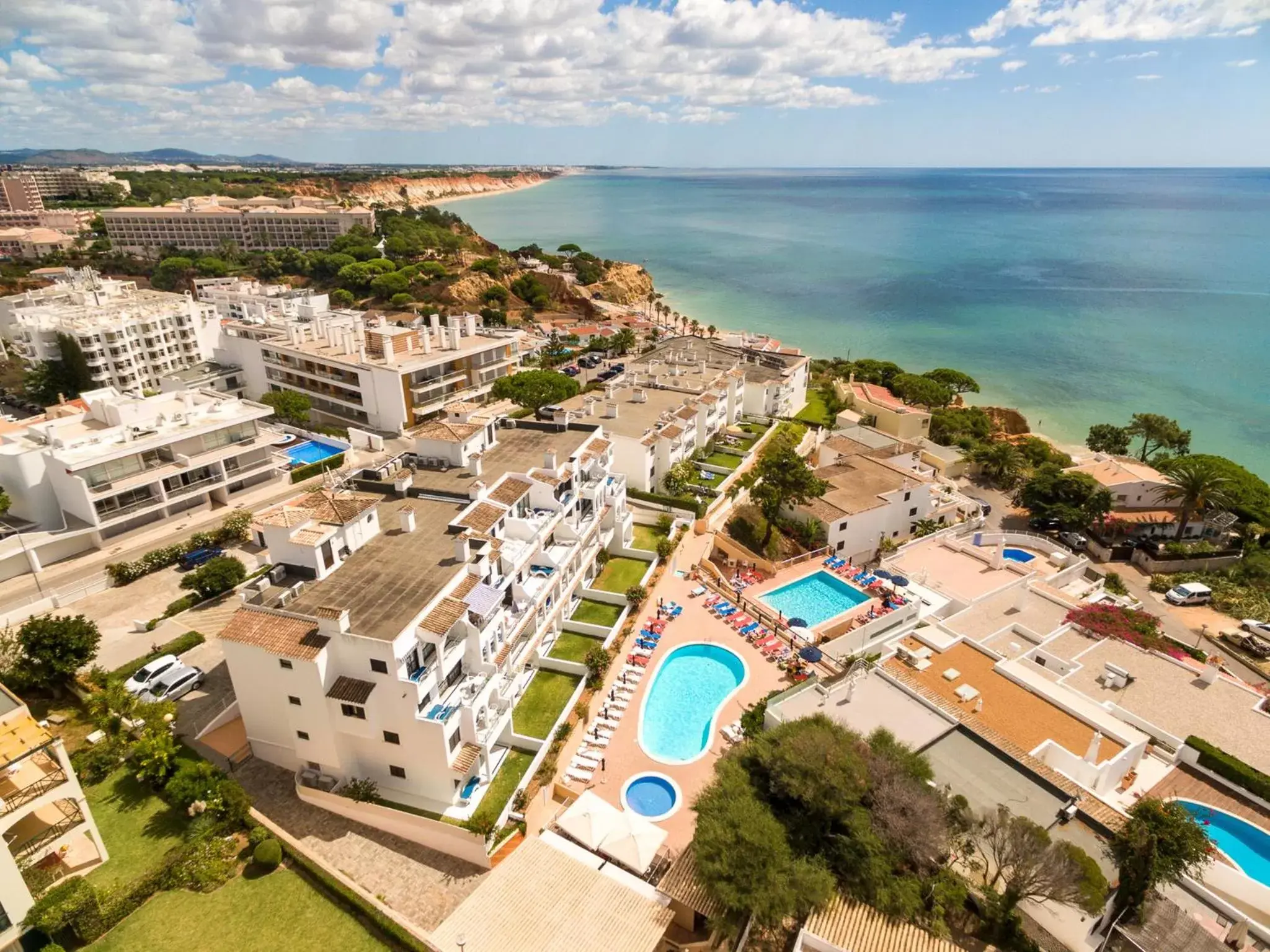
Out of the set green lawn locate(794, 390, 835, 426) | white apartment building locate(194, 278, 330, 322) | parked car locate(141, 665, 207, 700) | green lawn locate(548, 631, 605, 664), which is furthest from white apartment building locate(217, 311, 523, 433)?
parked car locate(141, 665, 207, 700)

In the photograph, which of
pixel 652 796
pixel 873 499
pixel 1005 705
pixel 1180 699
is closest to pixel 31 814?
pixel 652 796

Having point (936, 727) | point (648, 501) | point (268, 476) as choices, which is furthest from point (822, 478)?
point (268, 476)

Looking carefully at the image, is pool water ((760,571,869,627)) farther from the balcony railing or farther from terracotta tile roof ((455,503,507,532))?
the balcony railing

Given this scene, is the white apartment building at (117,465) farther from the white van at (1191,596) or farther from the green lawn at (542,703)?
the white van at (1191,596)

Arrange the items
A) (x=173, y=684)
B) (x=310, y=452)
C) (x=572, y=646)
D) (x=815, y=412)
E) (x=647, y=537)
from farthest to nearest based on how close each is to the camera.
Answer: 1. (x=815, y=412)
2. (x=310, y=452)
3. (x=647, y=537)
4. (x=572, y=646)
5. (x=173, y=684)

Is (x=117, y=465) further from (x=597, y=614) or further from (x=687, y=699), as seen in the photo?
(x=687, y=699)

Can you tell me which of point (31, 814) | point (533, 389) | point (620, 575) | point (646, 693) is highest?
point (31, 814)
